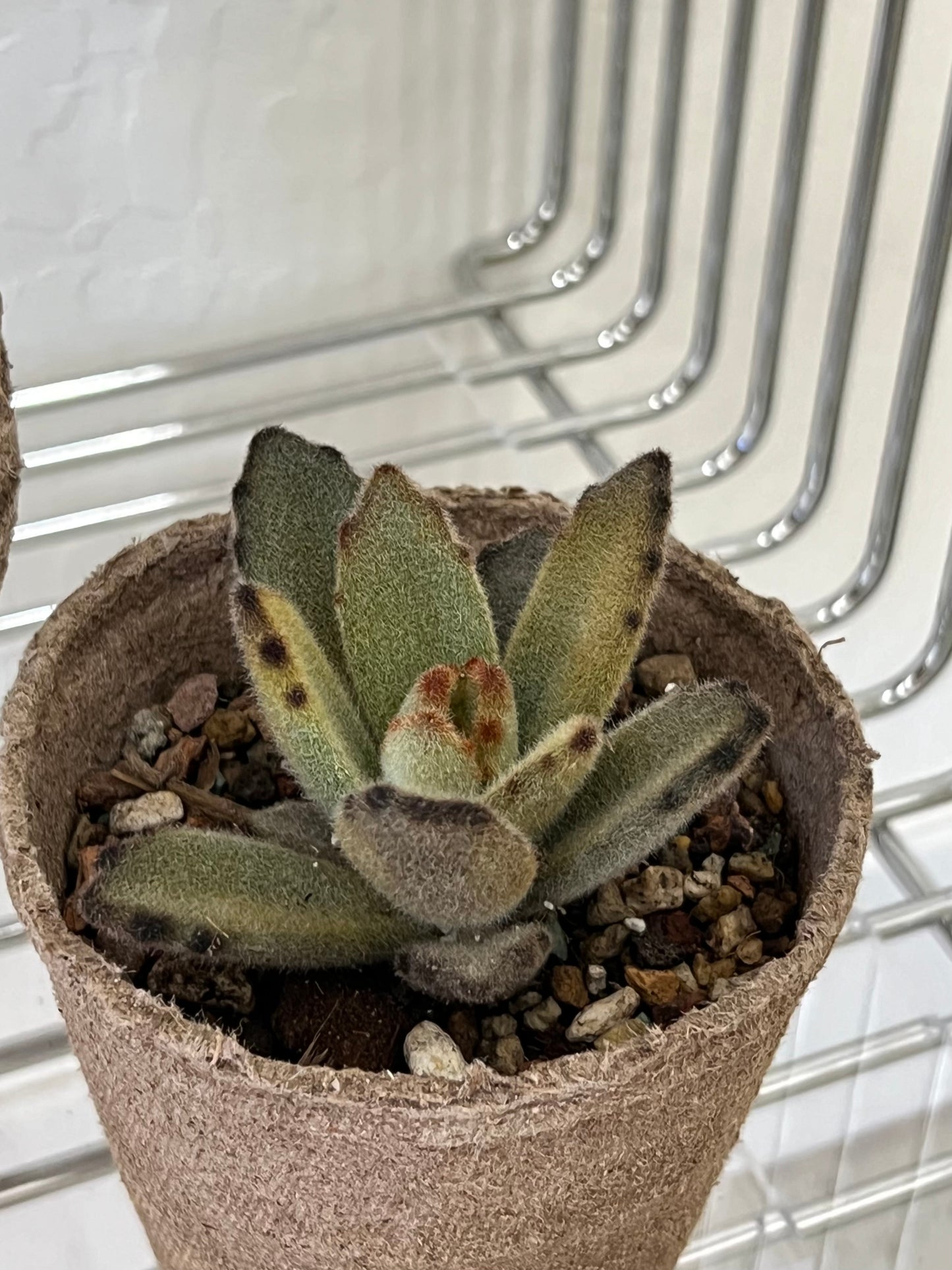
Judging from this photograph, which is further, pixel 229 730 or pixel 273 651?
pixel 229 730

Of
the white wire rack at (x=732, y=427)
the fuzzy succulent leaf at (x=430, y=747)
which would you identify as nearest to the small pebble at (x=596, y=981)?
the fuzzy succulent leaf at (x=430, y=747)

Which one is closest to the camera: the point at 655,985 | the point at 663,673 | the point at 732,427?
the point at 655,985

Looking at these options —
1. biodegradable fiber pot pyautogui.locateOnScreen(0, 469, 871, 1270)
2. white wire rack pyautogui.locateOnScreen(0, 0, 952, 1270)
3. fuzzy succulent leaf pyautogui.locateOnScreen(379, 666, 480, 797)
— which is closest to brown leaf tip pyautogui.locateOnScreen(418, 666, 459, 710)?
fuzzy succulent leaf pyautogui.locateOnScreen(379, 666, 480, 797)

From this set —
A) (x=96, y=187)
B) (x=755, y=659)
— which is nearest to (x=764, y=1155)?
(x=755, y=659)

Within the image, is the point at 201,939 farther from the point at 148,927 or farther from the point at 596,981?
the point at 596,981

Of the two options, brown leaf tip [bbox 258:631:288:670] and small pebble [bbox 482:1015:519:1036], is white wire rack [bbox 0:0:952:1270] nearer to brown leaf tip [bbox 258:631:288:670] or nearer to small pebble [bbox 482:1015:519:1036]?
small pebble [bbox 482:1015:519:1036]

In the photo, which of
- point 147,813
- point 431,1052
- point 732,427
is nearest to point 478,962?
point 431,1052

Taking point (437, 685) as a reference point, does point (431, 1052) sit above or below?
below
